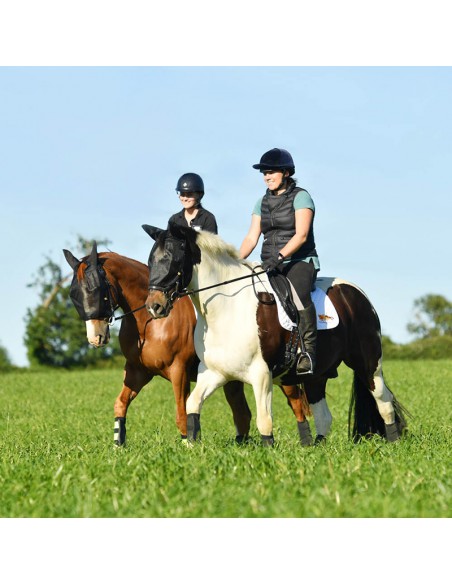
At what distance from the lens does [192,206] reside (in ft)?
34.0

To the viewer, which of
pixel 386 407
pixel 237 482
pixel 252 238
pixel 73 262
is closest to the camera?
pixel 237 482

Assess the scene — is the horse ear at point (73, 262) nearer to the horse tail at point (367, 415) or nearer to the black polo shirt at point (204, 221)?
the black polo shirt at point (204, 221)

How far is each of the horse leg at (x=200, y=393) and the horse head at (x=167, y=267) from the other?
959mm

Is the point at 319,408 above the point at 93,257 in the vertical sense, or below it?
below

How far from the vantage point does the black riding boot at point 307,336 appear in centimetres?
921

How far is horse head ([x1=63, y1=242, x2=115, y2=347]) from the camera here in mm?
9906

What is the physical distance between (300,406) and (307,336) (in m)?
2.37

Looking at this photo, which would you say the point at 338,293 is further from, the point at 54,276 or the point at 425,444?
the point at 54,276

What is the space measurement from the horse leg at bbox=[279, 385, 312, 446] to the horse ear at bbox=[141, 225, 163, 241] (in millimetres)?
3561

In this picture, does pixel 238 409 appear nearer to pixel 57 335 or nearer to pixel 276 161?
pixel 276 161

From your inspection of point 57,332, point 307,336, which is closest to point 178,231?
point 307,336

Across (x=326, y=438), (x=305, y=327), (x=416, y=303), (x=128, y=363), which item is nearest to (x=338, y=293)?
(x=305, y=327)

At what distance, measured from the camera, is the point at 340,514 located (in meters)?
5.41

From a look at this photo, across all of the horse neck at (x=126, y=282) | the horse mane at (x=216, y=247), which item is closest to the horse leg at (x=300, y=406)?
the horse neck at (x=126, y=282)
